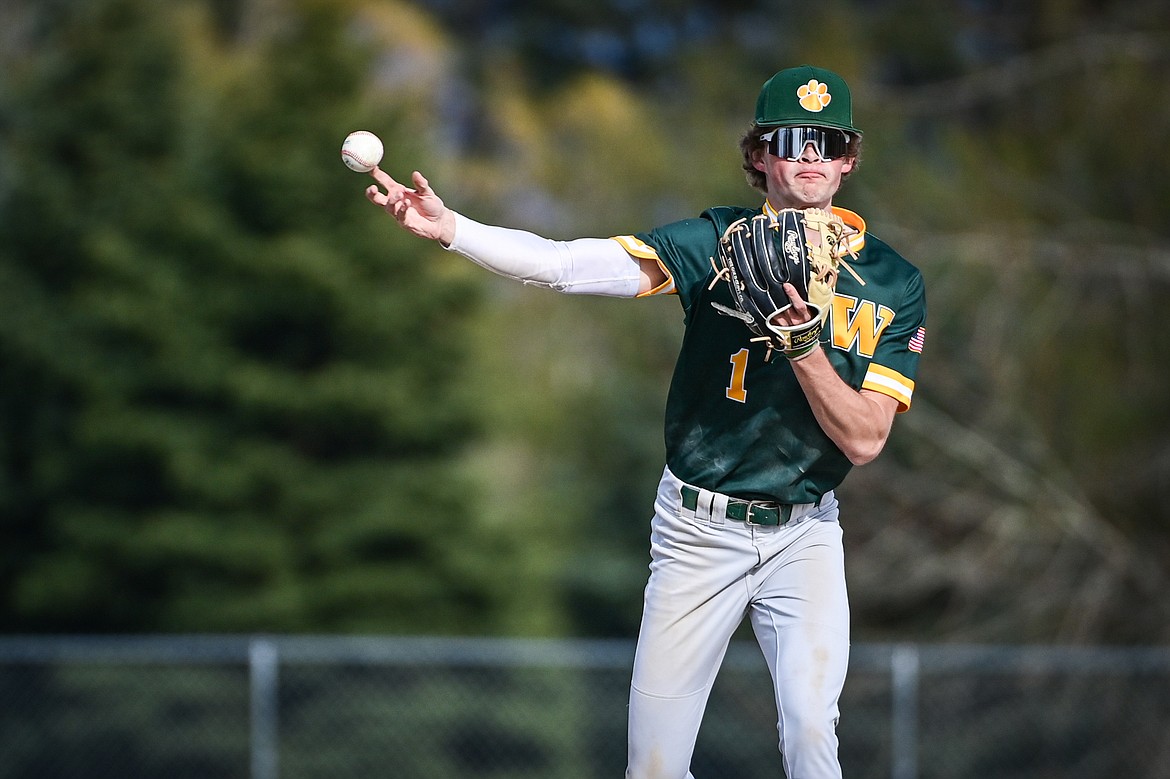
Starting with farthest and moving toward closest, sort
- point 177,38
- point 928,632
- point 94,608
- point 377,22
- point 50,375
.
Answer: point 377,22 < point 177,38 < point 50,375 < point 94,608 < point 928,632

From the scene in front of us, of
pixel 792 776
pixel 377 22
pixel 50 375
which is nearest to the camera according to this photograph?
pixel 792 776

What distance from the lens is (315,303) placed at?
16.1 meters

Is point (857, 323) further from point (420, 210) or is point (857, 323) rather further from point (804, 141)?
point (420, 210)

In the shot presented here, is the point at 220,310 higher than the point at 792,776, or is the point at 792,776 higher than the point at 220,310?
the point at 220,310

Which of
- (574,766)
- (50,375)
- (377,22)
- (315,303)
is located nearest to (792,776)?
(574,766)

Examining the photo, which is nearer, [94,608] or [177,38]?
[94,608]

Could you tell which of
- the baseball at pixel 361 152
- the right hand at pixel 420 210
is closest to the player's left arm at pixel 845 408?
the right hand at pixel 420 210

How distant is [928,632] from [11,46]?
15618mm

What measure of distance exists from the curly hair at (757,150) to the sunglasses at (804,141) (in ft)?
0.16

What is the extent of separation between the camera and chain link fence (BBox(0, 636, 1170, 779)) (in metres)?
12.3

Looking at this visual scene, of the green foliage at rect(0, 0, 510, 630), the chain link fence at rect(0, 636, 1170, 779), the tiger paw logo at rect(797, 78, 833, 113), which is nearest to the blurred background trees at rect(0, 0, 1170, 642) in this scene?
the green foliage at rect(0, 0, 510, 630)

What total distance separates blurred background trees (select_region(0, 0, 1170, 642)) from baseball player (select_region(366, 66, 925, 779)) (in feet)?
31.7

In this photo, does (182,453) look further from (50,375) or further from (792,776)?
(792,776)

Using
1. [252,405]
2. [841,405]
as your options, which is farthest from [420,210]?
[252,405]
